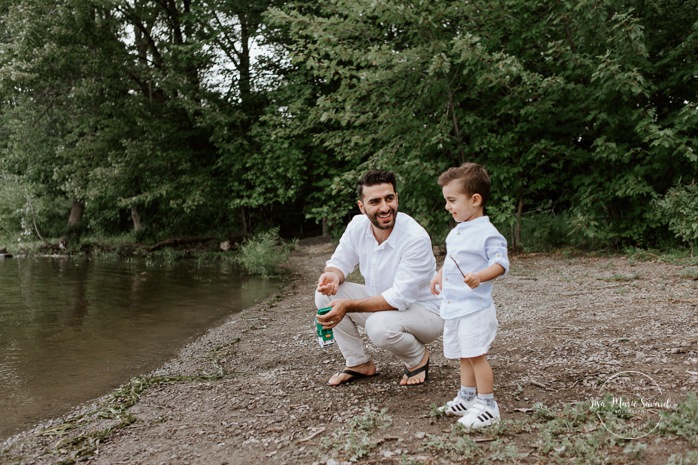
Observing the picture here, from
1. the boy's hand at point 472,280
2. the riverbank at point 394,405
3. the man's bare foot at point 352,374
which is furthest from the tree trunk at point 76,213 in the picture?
the boy's hand at point 472,280

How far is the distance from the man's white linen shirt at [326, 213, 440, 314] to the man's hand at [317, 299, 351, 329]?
0.92 feet

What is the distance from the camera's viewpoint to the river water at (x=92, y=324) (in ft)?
15.4

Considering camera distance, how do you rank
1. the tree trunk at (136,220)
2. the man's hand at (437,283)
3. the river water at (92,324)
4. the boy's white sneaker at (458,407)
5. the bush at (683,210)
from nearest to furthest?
1. the boy's white sneaker at (458,407)
2. the man's hand at (437,283)
3. the river water at (92,324)
4. the bush at (683,210)
5. the tree trunk at (136,220)

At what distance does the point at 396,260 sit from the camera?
3.75m

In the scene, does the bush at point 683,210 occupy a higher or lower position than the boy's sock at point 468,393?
higher

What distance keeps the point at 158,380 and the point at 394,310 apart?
7.38 ft

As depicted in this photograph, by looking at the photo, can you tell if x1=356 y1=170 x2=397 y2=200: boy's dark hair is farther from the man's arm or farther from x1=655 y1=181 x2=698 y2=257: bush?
x1=655 y1=181 x2=698 y2=257: bush

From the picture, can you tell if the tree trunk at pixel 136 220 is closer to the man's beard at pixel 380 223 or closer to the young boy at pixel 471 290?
the man's beard at pixel 380 223

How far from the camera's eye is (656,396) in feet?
10.1

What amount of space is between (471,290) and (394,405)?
3.17 ft

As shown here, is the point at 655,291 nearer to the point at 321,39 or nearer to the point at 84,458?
the point at 84,458

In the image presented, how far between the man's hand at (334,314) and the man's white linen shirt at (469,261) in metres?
0.75

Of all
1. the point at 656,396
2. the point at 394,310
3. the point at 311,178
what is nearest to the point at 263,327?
the point at 394,310

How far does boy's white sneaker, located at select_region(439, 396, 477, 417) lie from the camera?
309 centimetres
